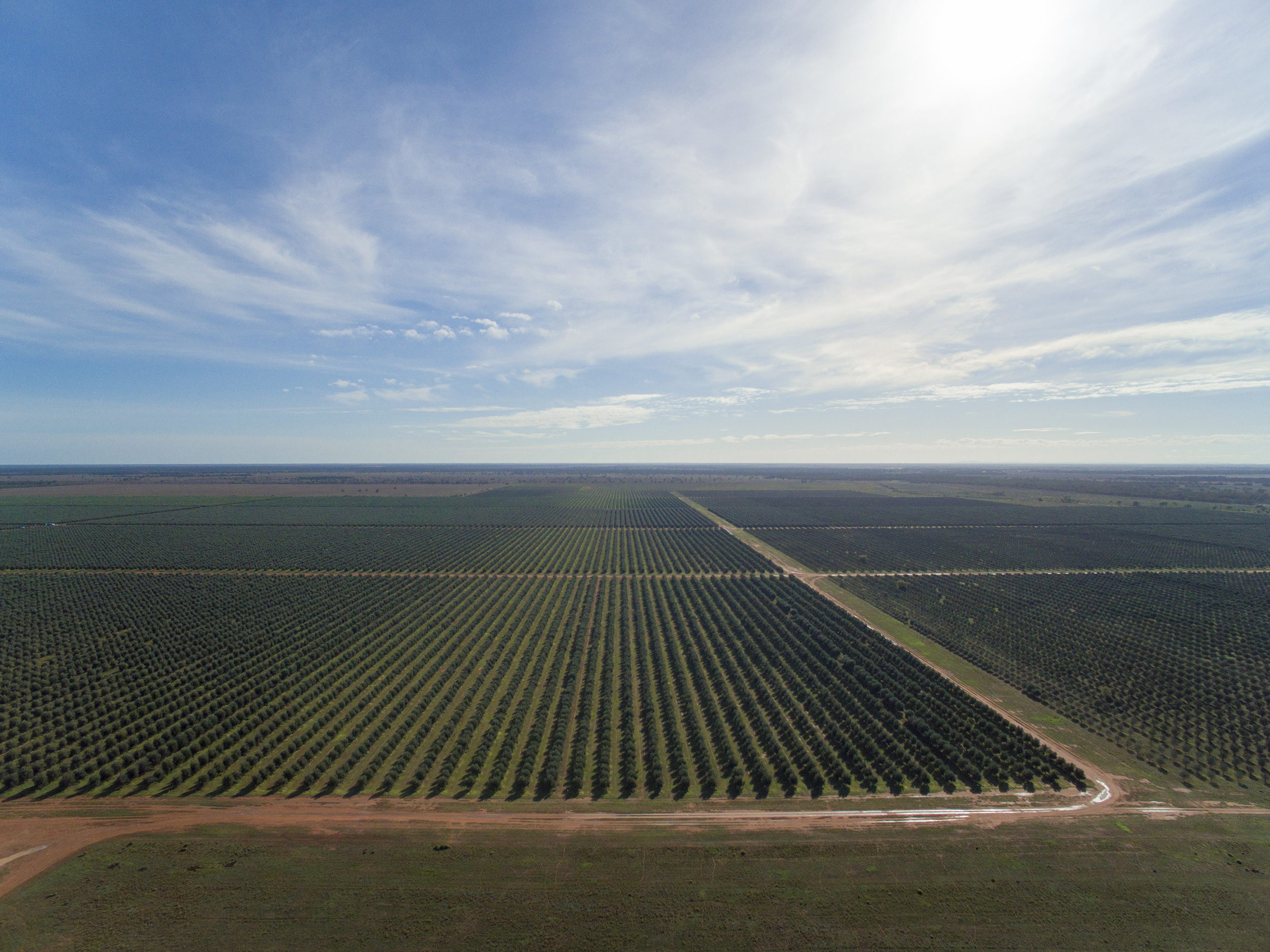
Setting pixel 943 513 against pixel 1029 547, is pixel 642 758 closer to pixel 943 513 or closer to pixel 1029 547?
pixel 1029 547

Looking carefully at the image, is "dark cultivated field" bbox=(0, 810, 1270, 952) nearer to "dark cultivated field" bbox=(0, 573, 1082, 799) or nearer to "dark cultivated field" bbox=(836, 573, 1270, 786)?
"dark cultivated field" bbox=(0, 573, 1082, 799)

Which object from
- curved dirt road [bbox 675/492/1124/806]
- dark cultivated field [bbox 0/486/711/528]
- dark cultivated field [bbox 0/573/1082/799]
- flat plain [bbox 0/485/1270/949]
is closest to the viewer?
flat plain [bbox 0/485/1270/949]

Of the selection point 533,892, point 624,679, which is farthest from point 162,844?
point 624,679

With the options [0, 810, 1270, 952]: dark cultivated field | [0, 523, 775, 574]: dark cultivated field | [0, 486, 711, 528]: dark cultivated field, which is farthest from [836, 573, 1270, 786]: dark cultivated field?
[0, 486, 711, 528]: dark cultivated field

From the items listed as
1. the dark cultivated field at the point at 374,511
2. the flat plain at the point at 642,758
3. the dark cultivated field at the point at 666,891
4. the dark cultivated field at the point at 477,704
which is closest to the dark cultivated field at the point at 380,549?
the flat plain at the point at 642,758

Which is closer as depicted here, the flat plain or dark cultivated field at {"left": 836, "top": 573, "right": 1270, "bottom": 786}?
the flat plain

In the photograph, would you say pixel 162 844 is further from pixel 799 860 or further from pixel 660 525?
pixel 660 525
